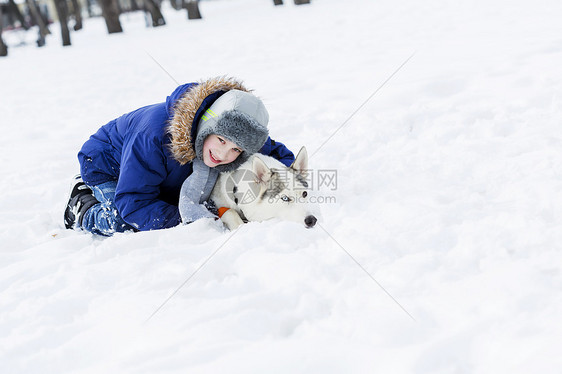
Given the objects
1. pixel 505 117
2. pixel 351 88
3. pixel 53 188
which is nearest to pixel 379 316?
pixel 505 117

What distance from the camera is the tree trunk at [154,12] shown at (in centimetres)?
1916

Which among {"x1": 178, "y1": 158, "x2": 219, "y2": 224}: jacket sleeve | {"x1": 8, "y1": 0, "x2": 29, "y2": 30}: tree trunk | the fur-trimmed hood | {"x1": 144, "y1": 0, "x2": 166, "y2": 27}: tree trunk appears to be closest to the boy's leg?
{"x1": 178, "y1": 158, "x2": 219, "y2": 224}: jacket sleeve

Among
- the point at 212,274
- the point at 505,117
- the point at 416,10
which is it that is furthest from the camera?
the point at 416,10

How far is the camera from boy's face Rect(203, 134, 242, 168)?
340cm

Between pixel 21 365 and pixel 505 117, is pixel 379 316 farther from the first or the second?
pixel 505 117

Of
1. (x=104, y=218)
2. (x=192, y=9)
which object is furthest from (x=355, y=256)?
(x=192, y=9)

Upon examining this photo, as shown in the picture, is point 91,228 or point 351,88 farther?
point 351,88

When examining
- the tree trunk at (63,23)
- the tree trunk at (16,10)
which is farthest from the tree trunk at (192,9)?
the tree trunk at (16,10)

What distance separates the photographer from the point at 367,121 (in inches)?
207

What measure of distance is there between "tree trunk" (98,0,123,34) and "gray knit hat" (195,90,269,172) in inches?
694

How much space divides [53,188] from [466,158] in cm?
422

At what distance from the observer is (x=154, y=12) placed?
19328 millimetres

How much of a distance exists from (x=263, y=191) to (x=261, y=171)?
6.5 inches

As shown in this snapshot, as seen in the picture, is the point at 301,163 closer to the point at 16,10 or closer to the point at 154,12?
the point at 154,12
